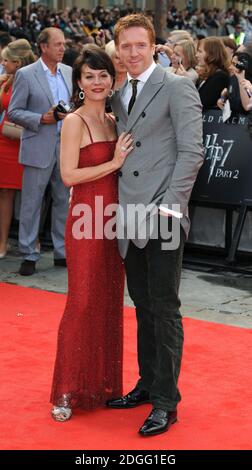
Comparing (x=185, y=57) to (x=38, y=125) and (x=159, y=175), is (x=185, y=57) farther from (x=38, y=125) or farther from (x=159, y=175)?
(x=159, y=175)

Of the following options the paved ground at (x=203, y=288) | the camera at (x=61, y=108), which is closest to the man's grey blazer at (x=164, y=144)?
the paved ground at (x=203, y=288)

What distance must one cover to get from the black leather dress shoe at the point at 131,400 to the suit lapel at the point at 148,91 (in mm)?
1384

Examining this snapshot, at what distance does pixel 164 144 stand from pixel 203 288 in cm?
332

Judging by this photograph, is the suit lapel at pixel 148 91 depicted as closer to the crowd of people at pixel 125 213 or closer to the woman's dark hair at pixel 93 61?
the crowd of people at pixel 125 213

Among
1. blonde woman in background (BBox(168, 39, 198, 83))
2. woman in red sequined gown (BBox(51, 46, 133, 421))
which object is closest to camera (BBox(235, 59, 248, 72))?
blonde woman in background (BBox(168, 39, 198, 83))

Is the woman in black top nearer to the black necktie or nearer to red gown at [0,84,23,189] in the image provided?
red gown at [0,84,23,189]

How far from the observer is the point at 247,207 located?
820cm

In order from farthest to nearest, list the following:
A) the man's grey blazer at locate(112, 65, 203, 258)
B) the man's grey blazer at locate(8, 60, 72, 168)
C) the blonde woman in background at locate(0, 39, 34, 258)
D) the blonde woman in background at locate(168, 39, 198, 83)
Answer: the blonde woman in background at locate(168, 39, 198, 83)
the blonde woman in background at locate(0, 39, 34, 258)
the man's grey blazer at locate(8, 60, 72, 168)
the man's grey blazer at locate(112, 65, 203, 258)

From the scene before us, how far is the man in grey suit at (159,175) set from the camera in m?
4.43

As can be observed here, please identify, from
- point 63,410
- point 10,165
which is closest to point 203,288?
point 10,165

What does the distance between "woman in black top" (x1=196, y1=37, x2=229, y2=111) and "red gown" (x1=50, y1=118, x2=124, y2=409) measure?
388cm

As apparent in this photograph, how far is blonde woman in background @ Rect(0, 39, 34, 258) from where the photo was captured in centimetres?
865

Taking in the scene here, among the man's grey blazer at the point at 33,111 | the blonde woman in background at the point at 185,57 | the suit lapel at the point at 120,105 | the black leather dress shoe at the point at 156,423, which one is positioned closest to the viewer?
the black leather dress shoe at the point at 156,423
